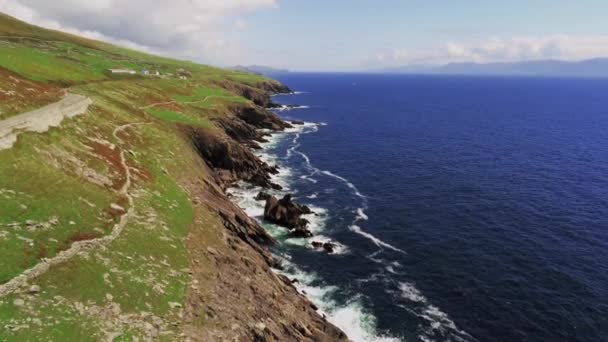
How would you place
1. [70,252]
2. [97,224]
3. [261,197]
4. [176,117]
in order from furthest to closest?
[176,117] < [261,197] < [97,224] < [70,252]

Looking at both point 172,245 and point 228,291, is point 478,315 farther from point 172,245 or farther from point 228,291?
point 172,245

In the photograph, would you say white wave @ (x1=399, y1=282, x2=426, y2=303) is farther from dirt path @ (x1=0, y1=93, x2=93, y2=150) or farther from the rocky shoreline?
dirt path @ (x1=0, y1=93, x2=93, y2=150)

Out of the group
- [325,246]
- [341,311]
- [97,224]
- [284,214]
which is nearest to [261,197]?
[284,214]

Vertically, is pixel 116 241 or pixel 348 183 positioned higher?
pixel 116 241

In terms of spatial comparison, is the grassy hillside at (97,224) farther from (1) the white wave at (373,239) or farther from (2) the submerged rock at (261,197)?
(1) the white wave at (373,239)

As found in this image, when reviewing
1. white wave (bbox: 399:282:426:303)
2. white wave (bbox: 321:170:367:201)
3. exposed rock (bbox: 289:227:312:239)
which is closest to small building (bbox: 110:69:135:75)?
white wave (bbox: 321:170:367:201)

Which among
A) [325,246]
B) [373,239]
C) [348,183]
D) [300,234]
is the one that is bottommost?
[373,239]

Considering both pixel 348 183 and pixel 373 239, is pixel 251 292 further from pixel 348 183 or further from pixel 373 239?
pixel 348 183

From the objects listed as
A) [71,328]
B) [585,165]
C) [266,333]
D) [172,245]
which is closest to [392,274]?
[266,333]
